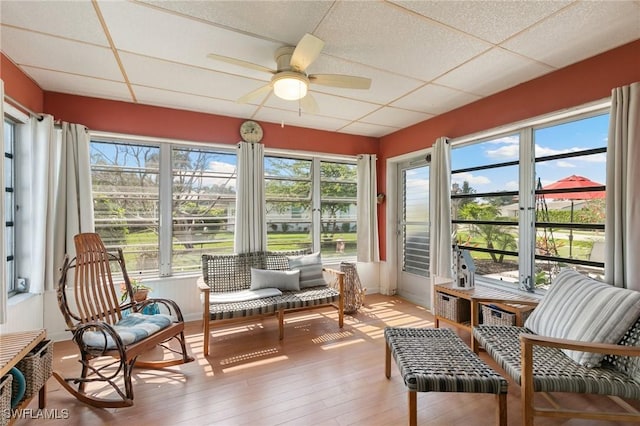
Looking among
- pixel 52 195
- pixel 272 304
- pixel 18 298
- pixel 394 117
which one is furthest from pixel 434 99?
pixel 18 298

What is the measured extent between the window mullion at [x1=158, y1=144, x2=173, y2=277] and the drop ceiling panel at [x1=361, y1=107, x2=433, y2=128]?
255 cm

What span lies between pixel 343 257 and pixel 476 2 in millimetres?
3587

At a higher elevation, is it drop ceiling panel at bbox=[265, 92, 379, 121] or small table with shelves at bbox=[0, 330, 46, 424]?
drop ceiling panel at bbox=[265, 92, 379, 121]

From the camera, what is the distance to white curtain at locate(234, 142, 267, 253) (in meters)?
3.63

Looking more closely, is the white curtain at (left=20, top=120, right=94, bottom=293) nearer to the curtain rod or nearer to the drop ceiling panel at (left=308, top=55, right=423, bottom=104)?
the curtain rod

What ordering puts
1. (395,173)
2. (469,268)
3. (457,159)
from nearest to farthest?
(469,268) → (457,159) → (395,173)

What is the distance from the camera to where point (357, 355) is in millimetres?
2670

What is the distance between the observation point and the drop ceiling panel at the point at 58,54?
205cm

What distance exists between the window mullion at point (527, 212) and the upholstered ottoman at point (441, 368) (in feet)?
4.18

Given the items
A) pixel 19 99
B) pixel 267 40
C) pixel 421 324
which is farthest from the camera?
pixel 421 324

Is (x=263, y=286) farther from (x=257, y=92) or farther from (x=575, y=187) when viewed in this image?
(x=575, y=187)

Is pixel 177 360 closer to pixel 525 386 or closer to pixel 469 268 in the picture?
pixel 525 386

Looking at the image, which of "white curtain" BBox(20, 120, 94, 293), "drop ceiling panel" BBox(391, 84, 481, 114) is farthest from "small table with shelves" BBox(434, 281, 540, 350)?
"white curtain" BBox(20, 120, 94, 293)

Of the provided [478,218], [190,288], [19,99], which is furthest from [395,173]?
[19,99]
